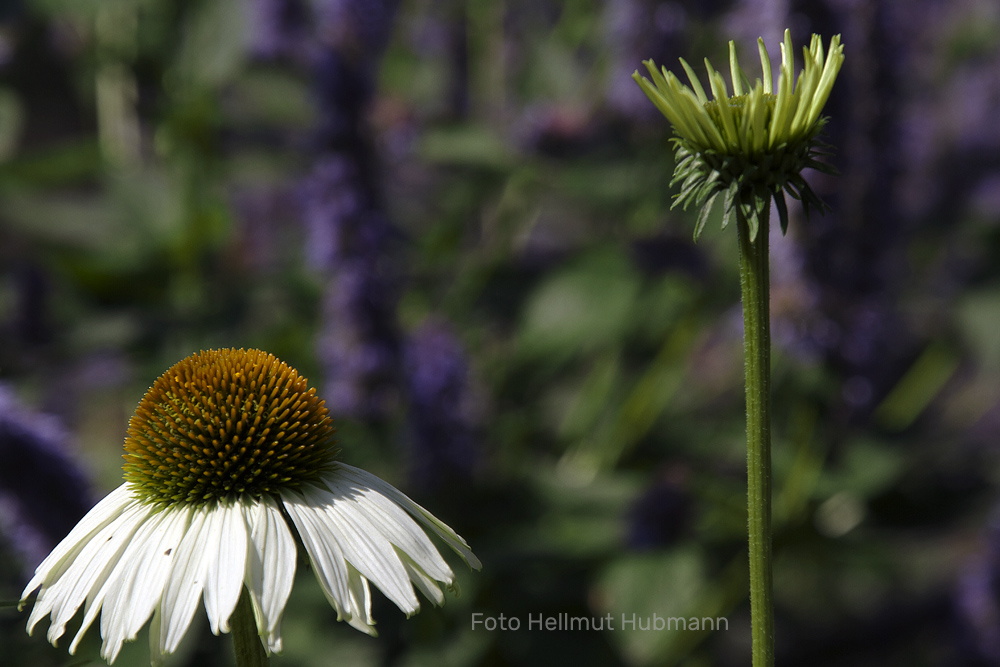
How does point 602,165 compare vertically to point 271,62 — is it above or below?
below

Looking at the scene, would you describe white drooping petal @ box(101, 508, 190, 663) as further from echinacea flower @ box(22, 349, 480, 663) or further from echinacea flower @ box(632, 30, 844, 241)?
echinacea flower @ box(632, 30, 844, 241)

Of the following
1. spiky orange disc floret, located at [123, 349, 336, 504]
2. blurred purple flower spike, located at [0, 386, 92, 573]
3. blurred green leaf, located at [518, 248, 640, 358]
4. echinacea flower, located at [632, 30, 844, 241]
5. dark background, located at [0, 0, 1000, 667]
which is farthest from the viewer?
blurred green leaf, located at [518, 248, 640, 358]

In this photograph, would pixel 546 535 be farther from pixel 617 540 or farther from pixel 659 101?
pixel 659 101

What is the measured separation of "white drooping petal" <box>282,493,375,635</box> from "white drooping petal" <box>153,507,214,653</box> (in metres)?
0.04

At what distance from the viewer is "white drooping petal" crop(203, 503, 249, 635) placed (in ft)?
0.99

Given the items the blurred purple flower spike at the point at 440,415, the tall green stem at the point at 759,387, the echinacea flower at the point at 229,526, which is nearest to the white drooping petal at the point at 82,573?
the echinacea flower at the point at 229,526

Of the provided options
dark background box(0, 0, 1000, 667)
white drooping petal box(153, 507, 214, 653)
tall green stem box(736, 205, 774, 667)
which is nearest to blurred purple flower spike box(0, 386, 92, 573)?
dark background box(0, 0, 1000, 667)

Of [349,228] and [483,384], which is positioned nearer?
[349,228]

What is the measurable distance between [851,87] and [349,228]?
66 cm

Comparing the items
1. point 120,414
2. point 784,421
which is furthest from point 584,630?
point 120,414

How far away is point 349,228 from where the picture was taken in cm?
116

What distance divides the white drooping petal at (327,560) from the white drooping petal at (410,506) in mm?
33

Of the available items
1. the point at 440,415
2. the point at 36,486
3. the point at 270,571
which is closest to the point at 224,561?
the point at 270,571

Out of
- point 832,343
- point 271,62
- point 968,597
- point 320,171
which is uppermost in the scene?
point 271,62
